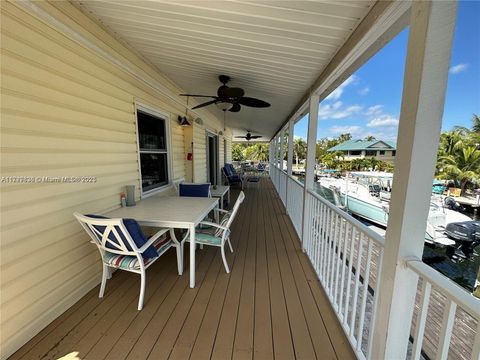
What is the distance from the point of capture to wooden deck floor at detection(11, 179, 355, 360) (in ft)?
4.98

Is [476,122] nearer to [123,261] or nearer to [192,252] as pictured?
[192,252]

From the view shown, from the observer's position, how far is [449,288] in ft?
2.62

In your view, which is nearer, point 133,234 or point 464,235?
point 133,234

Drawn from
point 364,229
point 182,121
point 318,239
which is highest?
point 182,121

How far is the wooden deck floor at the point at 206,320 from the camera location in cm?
152

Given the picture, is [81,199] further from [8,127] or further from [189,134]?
[189,134]

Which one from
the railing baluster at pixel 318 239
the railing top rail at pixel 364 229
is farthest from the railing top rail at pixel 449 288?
the railing baluster at pixel 318 239

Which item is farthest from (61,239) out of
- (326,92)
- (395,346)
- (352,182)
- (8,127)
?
(352,182)

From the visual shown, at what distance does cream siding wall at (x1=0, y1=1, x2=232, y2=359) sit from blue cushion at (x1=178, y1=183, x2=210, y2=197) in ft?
4.29

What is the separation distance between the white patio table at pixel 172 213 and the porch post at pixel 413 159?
163cm

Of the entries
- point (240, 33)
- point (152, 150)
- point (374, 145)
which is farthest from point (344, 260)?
point (152, 150)

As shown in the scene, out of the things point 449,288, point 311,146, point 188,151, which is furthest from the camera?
point 188,151

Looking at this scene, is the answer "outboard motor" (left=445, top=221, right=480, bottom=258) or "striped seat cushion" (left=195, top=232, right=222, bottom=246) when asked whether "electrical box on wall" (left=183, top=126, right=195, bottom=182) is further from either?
"outboard motor" (left=445, top=221, right=480, bottom=258)

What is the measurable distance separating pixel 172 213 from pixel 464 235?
5112 mm
